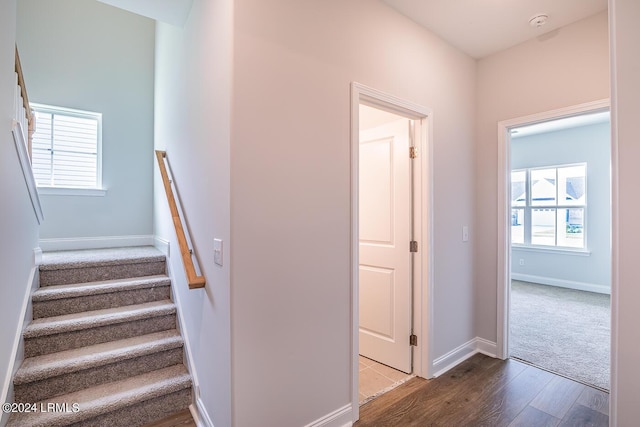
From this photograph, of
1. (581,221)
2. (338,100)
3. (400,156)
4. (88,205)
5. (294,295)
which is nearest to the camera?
(294,295)

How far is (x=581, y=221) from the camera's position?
17.9ft

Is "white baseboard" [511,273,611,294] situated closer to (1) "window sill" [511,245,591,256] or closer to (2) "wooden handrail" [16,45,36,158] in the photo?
(1) "window sill" [511,245,591,256]

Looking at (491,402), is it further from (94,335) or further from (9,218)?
(9,218)

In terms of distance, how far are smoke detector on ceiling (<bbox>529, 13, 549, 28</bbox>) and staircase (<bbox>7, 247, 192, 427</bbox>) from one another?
3.65 m

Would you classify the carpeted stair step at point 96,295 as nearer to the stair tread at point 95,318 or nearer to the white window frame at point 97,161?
the stair tread at point 95,318

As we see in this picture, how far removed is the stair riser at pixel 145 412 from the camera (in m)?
1.81

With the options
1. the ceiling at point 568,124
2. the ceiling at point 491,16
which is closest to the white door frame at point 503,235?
the ceiling at point 491,16

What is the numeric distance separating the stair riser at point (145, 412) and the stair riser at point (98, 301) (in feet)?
2.89

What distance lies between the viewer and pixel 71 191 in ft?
11.2

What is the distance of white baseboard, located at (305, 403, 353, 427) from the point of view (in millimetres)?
1782

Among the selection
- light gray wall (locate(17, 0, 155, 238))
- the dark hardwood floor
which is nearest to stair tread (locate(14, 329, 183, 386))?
the dark hardwood floor

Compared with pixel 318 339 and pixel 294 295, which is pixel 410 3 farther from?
pixel 318 339

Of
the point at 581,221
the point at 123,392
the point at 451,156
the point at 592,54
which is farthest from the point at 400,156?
the point at 581,221

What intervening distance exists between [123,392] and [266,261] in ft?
4.45
